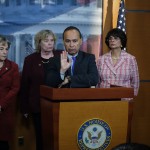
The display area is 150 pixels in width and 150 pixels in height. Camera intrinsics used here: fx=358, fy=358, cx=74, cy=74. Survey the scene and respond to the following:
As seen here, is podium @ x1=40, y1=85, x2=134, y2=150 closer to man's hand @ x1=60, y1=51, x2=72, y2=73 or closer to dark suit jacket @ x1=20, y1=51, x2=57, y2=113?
man's hand @ x1=60, y1=51, x2=72, y2=73

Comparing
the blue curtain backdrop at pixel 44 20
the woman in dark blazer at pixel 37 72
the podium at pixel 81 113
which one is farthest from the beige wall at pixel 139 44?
the podium at pixel 81 113

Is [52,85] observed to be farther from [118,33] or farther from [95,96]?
[118,33]

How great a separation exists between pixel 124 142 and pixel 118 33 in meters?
1.52

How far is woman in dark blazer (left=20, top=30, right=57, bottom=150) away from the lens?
3.91 metres

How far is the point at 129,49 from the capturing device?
15.5 feet

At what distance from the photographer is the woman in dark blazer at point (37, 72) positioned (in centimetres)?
391

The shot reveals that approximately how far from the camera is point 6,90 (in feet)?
12.4

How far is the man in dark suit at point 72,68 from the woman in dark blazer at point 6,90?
1.01m

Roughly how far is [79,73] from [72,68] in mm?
69

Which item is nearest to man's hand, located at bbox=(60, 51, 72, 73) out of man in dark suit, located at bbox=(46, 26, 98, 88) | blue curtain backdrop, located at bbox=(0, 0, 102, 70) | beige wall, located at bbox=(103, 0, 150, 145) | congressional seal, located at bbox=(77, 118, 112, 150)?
man in dark suit, located at bbox=(46, 26, 98, 88)

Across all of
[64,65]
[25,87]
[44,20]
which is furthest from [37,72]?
[64,65]

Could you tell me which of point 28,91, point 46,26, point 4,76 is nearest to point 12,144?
point 28,91

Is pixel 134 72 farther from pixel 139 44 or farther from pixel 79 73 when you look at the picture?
pixel 79 73

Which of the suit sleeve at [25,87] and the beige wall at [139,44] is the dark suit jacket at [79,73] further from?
the beige wall at [139,44]
